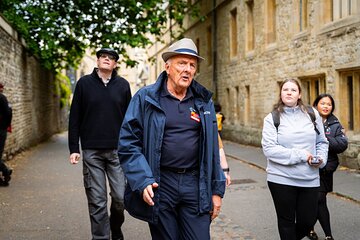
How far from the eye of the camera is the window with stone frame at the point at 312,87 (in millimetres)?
14453

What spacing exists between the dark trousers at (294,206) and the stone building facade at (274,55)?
7833 mm

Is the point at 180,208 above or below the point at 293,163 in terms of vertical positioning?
below

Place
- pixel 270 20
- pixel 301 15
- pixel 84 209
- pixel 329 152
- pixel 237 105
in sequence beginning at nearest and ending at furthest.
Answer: pixel 329 152
pixel 84 209
pixel 301 15
pixel 270 20
pixel 237 105

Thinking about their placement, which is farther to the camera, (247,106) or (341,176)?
(247,106)

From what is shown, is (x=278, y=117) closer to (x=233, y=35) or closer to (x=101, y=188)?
(x=101, y=188)

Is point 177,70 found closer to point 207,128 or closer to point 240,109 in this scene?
point 207,128

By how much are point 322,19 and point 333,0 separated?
0.59m

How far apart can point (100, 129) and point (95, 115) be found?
0.52ft

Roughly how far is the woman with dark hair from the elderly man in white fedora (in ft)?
7.97

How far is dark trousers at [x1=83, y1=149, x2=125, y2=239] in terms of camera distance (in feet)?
16.7

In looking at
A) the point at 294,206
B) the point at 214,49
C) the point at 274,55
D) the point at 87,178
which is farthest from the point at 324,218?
the point at 214,49

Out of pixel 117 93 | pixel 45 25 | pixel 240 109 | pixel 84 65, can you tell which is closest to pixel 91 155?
pixel 117 93

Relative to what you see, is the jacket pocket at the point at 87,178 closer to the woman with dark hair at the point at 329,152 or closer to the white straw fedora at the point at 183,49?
the white straw fedora at the point at 183,49

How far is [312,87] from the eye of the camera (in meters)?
15.1
